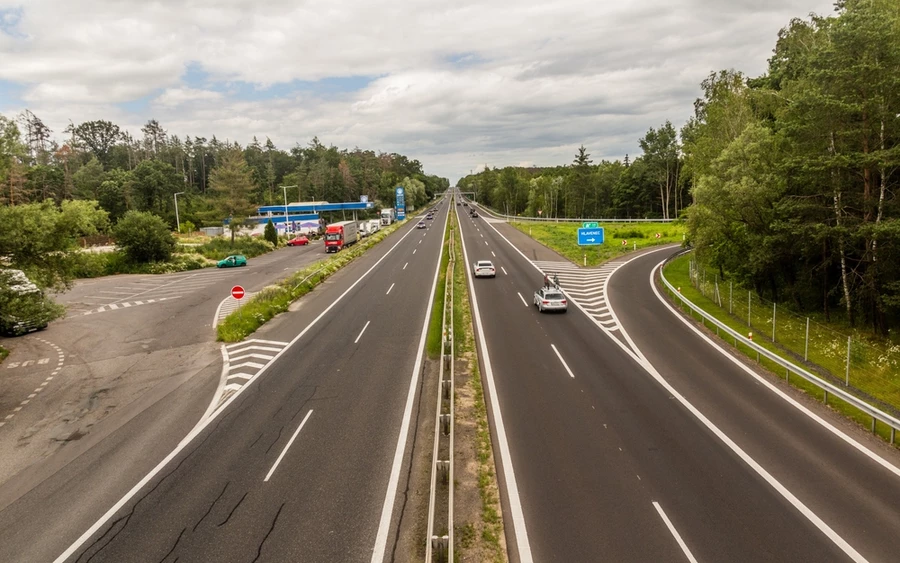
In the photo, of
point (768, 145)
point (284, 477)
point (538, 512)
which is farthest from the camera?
point (768, 145)

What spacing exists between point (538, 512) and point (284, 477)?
5.97 meters

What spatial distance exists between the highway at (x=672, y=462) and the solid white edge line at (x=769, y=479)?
3 centimetres

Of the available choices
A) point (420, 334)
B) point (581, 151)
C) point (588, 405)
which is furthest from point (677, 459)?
point (581, 151)

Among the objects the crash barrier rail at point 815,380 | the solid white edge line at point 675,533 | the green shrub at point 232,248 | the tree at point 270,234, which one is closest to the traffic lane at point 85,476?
the solid white edge line at point 675,533

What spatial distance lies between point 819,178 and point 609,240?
144ft

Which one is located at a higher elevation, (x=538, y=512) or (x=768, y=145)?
(x=768, y=145)

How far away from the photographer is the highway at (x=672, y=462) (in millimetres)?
9461

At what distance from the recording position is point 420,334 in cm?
2428

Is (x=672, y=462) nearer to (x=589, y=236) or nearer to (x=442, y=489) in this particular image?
(x=442, y=489)

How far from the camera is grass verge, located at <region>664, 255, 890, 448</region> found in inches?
583

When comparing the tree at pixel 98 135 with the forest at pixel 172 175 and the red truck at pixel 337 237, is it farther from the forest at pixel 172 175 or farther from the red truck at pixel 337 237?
the red truck at pixel 337 237

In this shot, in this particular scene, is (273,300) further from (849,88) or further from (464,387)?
(849,88)

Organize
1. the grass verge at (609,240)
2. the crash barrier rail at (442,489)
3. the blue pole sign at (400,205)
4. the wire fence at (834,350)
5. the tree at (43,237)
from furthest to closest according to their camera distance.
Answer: the blue pole sign at (400,205) < the grass verge at (609,240) < the tree at (43,237) < the wire fence at (834,350) < the crash barrier rail at (442,489)

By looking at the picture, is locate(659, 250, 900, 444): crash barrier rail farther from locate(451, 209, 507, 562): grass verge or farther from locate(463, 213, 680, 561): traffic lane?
locate(451, 209, 507, 562): grass verge
